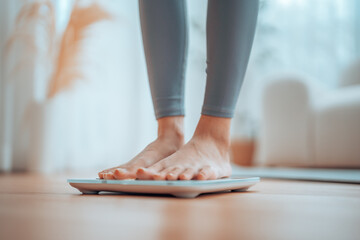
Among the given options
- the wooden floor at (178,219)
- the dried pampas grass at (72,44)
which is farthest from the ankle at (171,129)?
the dried pampas grass at (72,44)

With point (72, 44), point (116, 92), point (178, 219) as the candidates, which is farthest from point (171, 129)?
point (116, 92)

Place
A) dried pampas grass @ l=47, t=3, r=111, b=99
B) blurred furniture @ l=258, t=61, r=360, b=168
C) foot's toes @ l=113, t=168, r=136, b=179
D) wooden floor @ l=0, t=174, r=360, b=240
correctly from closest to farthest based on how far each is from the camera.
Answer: wooden floor @ l=0, t=174, r=360, b=240 < foot's toes @ l=113, t=168, r=136, b=179 < blurred furniture @ l=258, t=61, r=360, b=168 < dried pampas grass @ l=47, t=3, r=111, b=99

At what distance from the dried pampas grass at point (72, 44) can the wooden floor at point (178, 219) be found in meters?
1.76

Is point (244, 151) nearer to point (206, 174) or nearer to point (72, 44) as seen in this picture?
point (72, 44)

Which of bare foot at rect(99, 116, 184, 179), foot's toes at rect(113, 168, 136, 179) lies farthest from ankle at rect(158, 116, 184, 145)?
foot's toes at rect(113, 168, 136, 179)

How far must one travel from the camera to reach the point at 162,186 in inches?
27.0

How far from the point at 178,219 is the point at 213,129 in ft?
1.40

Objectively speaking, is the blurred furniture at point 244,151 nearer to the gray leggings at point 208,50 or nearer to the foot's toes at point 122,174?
the gray leggings at point 208,50

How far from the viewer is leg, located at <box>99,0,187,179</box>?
938 millimetres

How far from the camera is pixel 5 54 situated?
2275mm

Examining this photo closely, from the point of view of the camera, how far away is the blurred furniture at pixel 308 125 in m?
1.91

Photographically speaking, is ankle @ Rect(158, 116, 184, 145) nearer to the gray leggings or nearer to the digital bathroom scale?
the gray leggings

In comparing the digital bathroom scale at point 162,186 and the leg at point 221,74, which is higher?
the leg at point 221,74

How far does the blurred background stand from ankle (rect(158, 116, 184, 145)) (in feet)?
4.07
